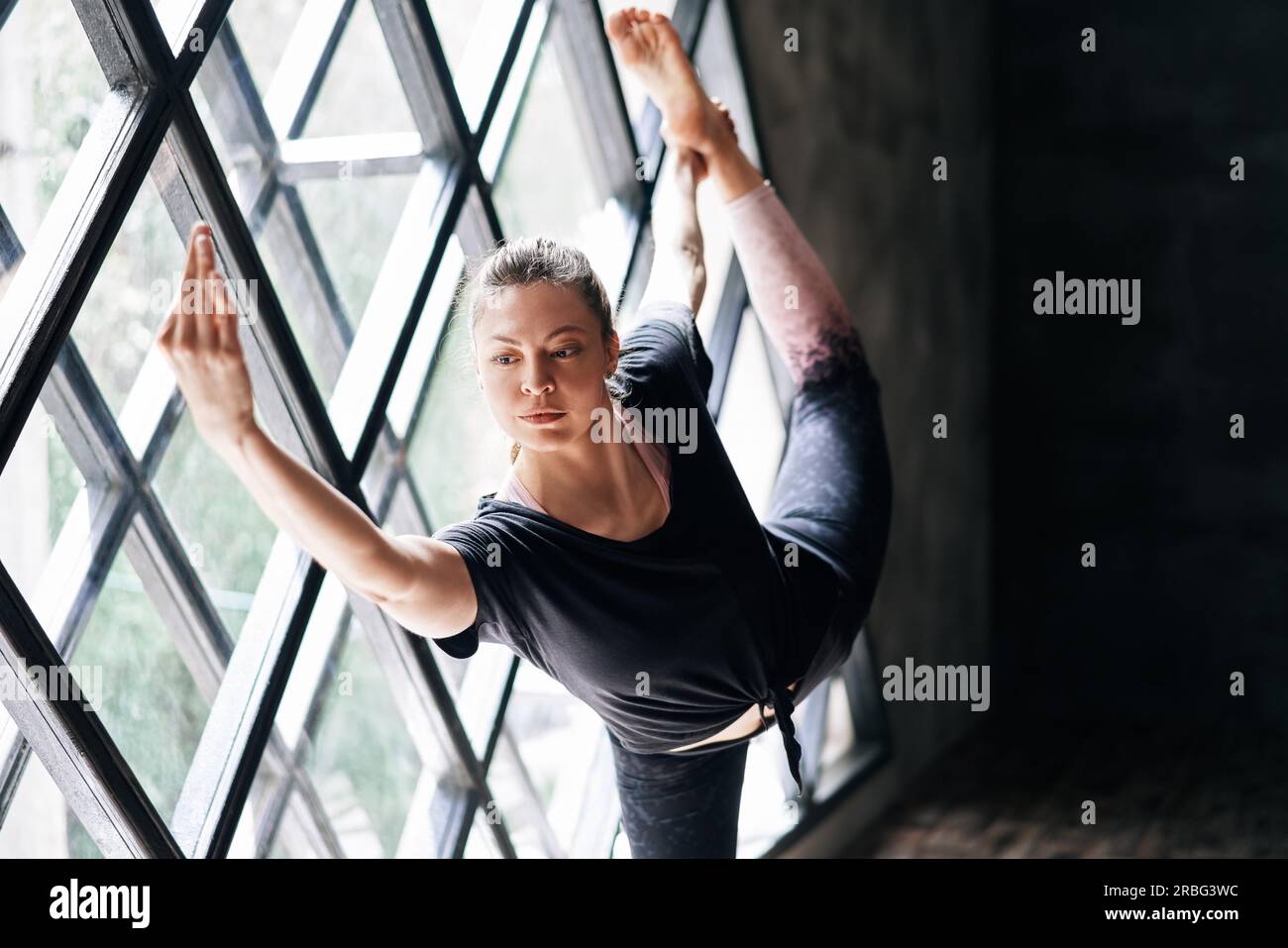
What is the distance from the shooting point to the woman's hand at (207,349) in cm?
120

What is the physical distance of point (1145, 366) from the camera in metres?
4.95

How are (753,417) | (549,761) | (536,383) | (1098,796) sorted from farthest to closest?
(1098,796) < (753,417) < (549,761) < (536,383)

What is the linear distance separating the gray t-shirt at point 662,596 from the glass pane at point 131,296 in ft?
2.09

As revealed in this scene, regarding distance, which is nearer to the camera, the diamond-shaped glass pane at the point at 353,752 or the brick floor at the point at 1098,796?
the diamond-shaped glass pane at the point at 353,752

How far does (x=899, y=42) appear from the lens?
421cm

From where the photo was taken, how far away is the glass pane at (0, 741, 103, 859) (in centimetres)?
174

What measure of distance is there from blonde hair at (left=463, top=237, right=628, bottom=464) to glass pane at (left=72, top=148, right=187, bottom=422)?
53 cm

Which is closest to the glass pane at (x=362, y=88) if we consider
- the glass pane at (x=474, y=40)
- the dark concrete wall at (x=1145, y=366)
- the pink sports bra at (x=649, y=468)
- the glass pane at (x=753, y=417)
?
the glass pane at (x=474, y=40)

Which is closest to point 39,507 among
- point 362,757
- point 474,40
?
point 362,757

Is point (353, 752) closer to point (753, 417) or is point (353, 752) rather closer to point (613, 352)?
point (613, 352)

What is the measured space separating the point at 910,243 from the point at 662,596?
3.00 m

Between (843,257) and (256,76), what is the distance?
2.20 metres

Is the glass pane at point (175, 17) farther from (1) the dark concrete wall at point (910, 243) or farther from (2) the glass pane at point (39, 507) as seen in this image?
(1) the dark concrete wall at point (910, 243)
